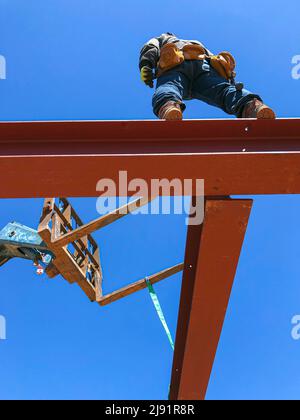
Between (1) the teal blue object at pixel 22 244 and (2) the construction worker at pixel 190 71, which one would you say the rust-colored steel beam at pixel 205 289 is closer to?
(2) the construction worker at pixel 190 71

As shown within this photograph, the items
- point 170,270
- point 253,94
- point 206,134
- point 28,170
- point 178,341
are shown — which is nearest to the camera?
point 28,170

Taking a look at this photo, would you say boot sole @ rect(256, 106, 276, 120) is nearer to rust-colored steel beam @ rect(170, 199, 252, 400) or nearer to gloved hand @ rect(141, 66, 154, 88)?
rust-colored steel beam @ rect(170, 199, 252, 400)

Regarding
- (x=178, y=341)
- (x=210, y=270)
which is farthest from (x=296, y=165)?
(x=178, y=341)

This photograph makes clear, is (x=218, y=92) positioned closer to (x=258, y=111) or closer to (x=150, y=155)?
(x=258, y=111)

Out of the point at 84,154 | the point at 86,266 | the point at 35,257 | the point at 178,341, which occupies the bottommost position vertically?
the point at 178,341

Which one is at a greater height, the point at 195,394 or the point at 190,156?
the point at 190,156

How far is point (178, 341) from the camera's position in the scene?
3994 millimetres

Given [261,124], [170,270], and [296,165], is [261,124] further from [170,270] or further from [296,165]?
[170,270]

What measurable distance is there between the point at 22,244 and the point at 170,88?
185 inches

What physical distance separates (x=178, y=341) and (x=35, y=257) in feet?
13.4

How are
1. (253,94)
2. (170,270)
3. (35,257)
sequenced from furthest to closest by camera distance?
(35,257)
(170,270)
(253,94)

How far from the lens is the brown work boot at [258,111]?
8.41 ft

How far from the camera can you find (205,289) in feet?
10.4

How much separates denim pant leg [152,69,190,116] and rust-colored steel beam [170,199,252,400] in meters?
1.01
